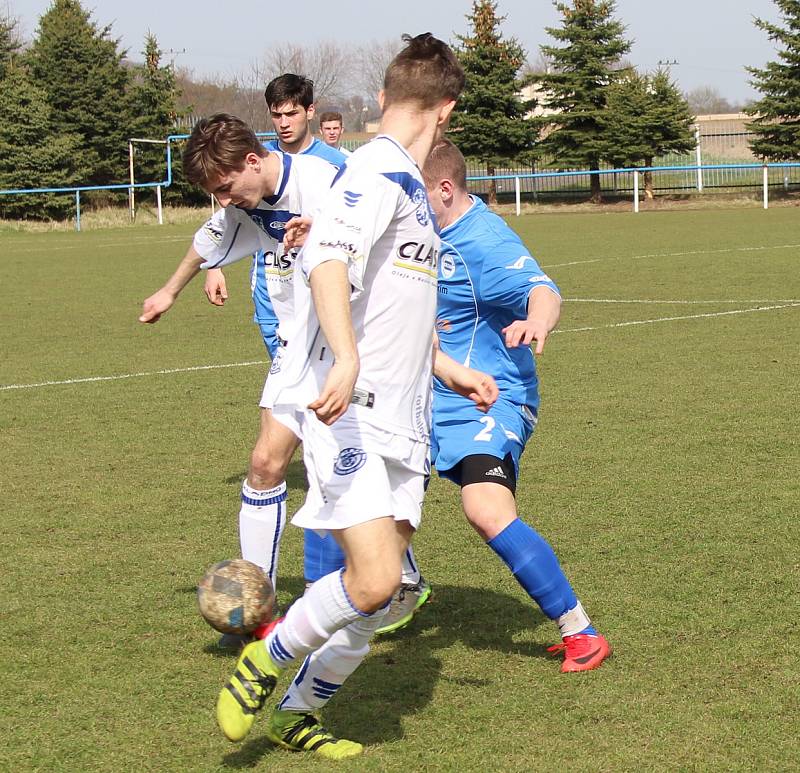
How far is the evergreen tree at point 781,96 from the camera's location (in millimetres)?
46281

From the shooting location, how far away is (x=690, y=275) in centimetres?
1783

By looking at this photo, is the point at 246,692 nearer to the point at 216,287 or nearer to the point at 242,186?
the point at 242,186

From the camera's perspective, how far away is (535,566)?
421 cm

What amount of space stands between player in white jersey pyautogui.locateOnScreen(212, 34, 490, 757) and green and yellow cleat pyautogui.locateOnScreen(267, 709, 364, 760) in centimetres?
4

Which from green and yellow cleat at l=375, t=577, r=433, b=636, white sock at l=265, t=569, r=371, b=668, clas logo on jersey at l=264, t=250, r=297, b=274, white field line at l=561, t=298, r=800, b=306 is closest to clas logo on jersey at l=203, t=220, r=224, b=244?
clas logo on jersey at l=264, t=250, r=297, b=274

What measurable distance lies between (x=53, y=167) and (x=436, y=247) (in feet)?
164

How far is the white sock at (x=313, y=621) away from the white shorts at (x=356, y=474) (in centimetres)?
19

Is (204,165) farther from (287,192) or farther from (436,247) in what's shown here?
(436,247)

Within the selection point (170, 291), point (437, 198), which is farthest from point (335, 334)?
point (170, 291)

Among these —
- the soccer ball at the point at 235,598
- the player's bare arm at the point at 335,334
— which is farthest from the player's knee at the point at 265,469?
the player's bare arm at the point at 335,334

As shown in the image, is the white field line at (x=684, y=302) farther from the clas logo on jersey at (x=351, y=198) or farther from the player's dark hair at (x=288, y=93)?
the clas logo on jersey at (x=351, y=198)

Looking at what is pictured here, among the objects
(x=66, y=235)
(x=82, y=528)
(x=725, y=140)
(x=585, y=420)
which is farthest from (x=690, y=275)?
(x=725, y=140)

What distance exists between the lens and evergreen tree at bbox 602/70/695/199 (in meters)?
48.8

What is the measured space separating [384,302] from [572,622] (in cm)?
152
